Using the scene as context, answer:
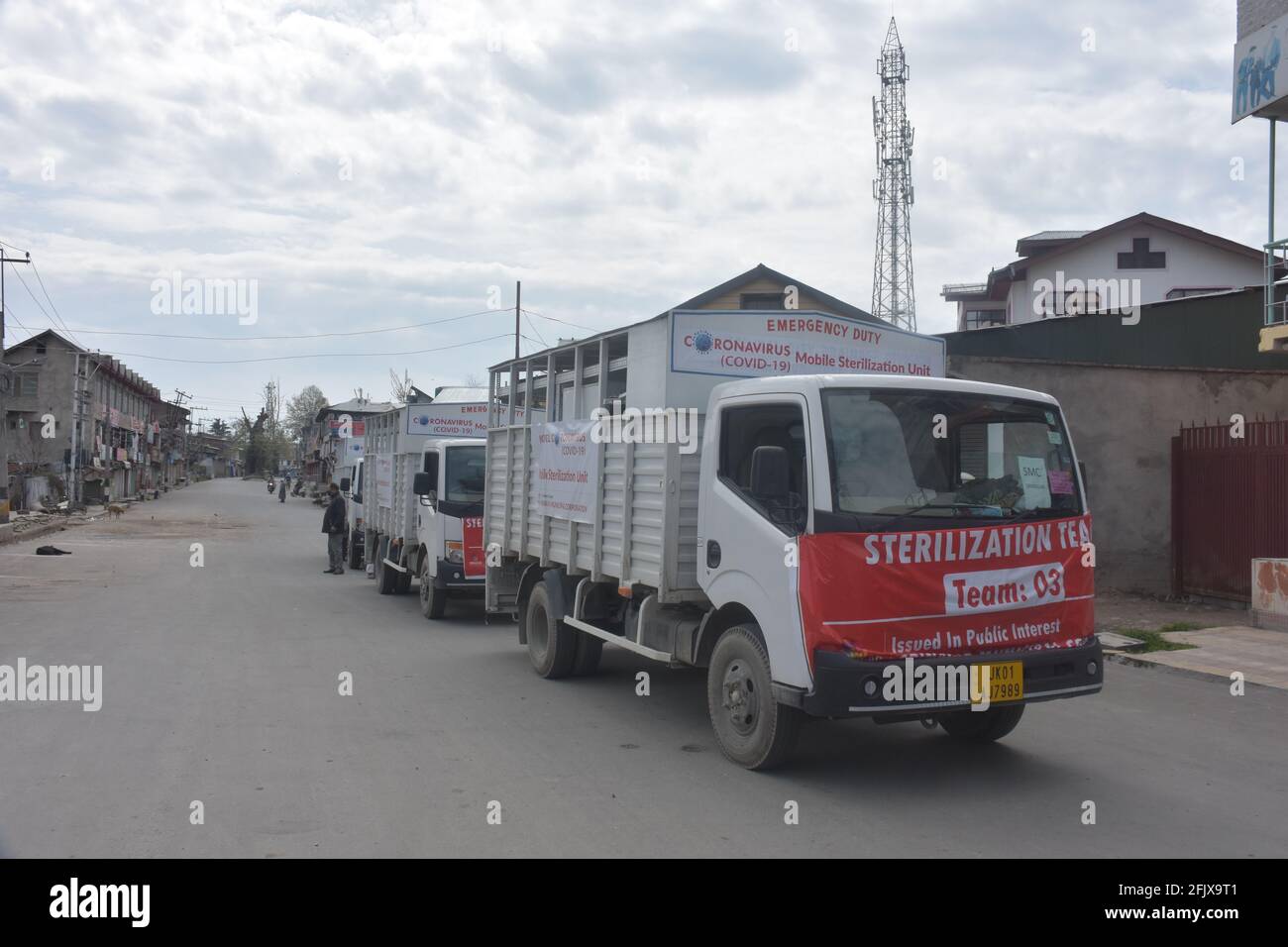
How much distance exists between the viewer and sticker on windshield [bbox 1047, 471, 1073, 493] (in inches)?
250

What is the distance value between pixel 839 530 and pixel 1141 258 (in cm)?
3084

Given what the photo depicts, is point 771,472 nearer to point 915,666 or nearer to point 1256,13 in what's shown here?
point 915,666

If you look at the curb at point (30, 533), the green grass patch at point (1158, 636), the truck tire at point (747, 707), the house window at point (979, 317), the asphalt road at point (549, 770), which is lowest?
the curb at point (30, 533)

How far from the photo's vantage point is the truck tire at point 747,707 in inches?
243

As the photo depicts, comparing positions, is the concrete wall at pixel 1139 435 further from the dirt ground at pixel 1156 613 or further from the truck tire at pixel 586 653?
the truck tire at pixel 586 653

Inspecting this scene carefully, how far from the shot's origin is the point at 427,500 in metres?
14.6

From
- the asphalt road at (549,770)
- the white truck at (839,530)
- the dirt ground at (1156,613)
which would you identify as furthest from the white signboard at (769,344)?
the dirt ground at (1156,613)

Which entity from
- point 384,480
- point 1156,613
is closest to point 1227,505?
point 1156,613

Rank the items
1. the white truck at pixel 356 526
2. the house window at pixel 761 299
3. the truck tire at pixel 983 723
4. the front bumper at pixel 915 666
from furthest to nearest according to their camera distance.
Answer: the house window at pixel 761 299, the white truck at pixel 356 526, the truck tire at pixel 983 723, the front bumper at pixel 915 666

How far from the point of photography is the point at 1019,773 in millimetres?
6422

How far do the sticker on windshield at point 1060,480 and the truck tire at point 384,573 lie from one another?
12.9 metres

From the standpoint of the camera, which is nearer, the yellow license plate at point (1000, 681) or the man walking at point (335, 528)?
the yellow license plate at point (1000, 681)

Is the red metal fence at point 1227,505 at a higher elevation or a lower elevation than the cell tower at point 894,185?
lower

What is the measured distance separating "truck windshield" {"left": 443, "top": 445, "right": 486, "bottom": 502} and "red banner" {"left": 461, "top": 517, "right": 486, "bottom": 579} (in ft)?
1.16
